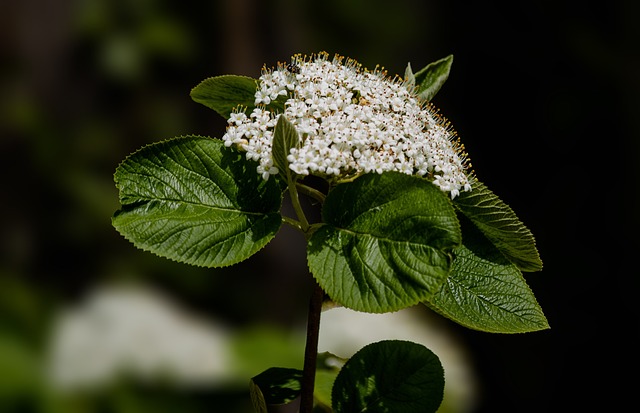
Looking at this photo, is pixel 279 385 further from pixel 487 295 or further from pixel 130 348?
pixel 130 348

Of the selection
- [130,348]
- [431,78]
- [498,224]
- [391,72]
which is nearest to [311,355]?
[498,224]

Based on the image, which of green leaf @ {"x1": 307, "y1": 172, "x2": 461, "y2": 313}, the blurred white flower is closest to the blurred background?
the blurred white flower

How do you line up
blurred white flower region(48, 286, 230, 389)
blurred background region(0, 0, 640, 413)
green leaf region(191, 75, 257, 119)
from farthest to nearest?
blurred background region(0, 0, 640, 413) < blurred white flower region(48, 286, 230, 389) < green leaf region(191, 75, 257, 119)

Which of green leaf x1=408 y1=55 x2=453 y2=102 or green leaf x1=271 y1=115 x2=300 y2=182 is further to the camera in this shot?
green leaf x1=408 y1=55 x2=453 y2=102

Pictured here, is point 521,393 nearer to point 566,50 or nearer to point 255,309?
point 255,309

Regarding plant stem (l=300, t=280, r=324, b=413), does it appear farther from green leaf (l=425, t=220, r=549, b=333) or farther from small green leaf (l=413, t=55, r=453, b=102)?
small green leaf (l=413, t=55, r=453, b=102)

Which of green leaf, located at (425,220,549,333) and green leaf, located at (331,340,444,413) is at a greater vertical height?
green leaf, located at (425,220,549,333)
